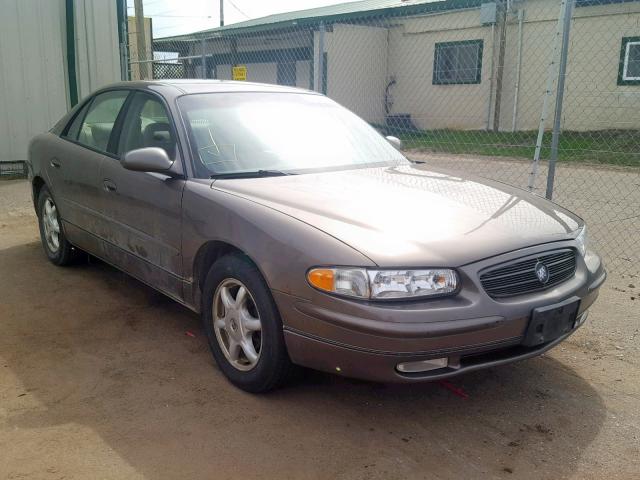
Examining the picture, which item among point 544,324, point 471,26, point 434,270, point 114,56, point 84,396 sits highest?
point 471,26

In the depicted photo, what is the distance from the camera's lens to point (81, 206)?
4.78 metres

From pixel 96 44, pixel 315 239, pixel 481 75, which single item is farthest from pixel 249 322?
pixel 481 75

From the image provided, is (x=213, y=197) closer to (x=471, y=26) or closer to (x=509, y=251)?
(x=509, y=251)

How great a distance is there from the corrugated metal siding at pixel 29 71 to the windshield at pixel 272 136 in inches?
281

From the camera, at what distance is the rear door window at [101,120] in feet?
15.2

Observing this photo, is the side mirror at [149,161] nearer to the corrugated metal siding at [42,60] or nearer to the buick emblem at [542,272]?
the buick emblem at [542,272]

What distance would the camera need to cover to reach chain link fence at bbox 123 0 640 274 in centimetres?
1218

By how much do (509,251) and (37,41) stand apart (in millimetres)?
9386

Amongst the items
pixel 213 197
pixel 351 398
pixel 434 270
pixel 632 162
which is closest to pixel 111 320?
pixel 213 197

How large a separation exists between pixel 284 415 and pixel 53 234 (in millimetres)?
3299

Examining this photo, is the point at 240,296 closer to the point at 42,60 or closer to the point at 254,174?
the point at 254,174

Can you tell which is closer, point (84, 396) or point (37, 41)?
point (84, 396)

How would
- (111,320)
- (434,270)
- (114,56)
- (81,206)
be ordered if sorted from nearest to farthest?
(434,270)
(111,320)
(81,206)
(114,56)

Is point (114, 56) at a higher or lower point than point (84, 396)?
higher
